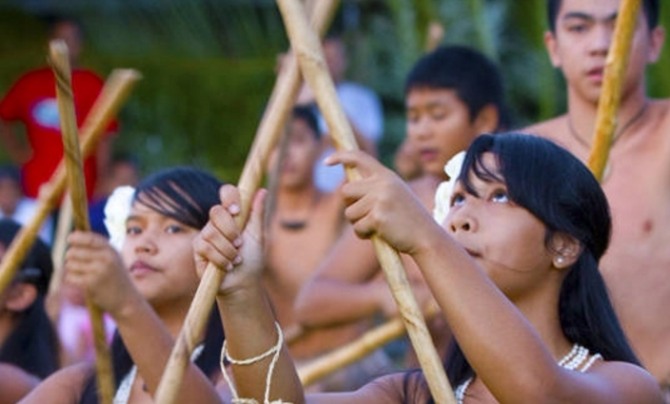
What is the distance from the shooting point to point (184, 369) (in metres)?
4.02

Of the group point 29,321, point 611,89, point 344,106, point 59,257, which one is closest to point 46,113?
point 344,106

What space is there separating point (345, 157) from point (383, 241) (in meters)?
0.17

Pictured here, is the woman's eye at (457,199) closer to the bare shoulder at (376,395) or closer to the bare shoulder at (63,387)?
the bare shoulder at (376,395)

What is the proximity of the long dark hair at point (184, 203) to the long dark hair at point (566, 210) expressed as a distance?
3.29 feet

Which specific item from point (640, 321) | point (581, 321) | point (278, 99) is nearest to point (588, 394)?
point (581, 321)

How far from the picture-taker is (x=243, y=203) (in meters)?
4.15

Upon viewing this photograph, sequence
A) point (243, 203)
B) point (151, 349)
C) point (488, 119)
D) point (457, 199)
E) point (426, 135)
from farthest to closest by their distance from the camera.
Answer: point (488, 119)
point (426, 135)
point (151, 349)
point (457, 199)
point (243, 203)

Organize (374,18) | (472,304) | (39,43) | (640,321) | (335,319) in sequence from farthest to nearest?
1. (39,43)
2. (374,18)
3. (335,319)
4. (640,321)
5. (472,304)

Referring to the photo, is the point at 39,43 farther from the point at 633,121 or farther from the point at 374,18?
the point at 633,121

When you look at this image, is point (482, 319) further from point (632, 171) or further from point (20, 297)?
point (20, 297)

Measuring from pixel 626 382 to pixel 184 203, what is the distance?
5.29ft

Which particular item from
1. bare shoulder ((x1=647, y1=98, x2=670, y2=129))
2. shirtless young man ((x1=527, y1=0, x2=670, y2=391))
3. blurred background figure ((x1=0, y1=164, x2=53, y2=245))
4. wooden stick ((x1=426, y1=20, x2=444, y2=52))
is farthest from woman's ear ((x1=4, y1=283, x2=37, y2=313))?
blurred background figure ((x1=0, y1=164, x2=53, y2=245))

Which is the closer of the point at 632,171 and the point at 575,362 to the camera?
the point at 575,362

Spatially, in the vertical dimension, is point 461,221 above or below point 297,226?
above
